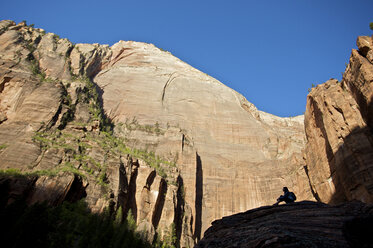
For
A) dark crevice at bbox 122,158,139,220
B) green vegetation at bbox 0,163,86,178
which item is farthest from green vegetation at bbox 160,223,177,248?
green vegetation at bbox 0,163,86,178

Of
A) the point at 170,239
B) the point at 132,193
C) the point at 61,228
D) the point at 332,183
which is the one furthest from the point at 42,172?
the point at 332,183

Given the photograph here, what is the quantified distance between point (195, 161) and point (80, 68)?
1334 inches

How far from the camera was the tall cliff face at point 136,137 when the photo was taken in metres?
36.8

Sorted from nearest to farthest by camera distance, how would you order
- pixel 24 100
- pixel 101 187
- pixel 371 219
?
pixel 371 219, pixel 101 187, pixel 24 100

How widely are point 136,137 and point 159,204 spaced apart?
1998 cm

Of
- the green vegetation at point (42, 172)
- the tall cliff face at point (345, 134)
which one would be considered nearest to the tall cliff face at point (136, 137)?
the green vegetation at point (42, 172)

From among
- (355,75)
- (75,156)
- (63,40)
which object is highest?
(63,40)

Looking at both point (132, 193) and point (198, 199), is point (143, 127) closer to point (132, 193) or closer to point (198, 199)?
point (198, 199)

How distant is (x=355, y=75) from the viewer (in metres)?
31.8

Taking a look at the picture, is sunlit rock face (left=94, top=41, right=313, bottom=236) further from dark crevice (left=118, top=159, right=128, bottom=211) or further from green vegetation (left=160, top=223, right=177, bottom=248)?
dark crevice (left=118, top=159, right=128, bottom=211)

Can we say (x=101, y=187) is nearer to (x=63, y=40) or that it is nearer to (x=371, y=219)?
(x=371, y=219)

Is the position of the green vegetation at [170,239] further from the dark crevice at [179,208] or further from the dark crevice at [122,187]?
the dark crevice at [122,187]

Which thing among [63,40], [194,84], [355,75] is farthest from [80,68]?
[355,75]

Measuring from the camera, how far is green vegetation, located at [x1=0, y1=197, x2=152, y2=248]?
26248 mm
